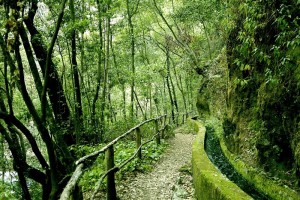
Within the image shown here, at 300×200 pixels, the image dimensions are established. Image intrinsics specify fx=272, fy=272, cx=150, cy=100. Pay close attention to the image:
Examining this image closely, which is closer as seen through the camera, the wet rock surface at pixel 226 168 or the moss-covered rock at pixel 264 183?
the moss-covered rock at pixel 264 183

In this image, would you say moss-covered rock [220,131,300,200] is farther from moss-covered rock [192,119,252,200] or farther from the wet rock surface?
moss-covered rock [192,119,252,200]

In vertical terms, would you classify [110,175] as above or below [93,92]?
below

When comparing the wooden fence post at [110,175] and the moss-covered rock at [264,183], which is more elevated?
the wooden fence post at [110,175]

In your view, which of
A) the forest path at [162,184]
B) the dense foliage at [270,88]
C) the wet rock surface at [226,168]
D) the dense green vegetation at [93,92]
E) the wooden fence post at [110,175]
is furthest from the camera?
the wet rock surface at [226,168]

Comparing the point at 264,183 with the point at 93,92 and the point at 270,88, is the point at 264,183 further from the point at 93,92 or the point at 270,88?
the point at 93,92

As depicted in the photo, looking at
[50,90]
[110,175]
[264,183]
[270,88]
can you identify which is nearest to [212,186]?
[110,175]

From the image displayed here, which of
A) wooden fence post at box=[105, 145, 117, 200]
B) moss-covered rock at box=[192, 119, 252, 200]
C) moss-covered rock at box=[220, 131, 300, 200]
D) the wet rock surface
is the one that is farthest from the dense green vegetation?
moss-covered rock at box=[192, 119, 252, 200]

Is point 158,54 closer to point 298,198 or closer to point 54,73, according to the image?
point 54,73

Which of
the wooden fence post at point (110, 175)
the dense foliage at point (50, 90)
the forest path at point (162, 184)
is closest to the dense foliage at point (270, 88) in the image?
the forest path at point (162, 184)

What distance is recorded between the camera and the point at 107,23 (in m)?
13.9

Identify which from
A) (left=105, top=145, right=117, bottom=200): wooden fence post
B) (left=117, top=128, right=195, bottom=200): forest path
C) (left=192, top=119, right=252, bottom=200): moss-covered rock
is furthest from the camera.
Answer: (left=117, top=128, right=195, bottom=200): forest path

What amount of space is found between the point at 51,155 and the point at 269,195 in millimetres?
4960

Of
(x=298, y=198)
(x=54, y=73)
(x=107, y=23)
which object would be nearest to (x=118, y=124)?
(x=107, y=23)

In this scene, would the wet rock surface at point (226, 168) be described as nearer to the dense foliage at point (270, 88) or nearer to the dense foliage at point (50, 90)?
the dense foliage at point (270, 88)
